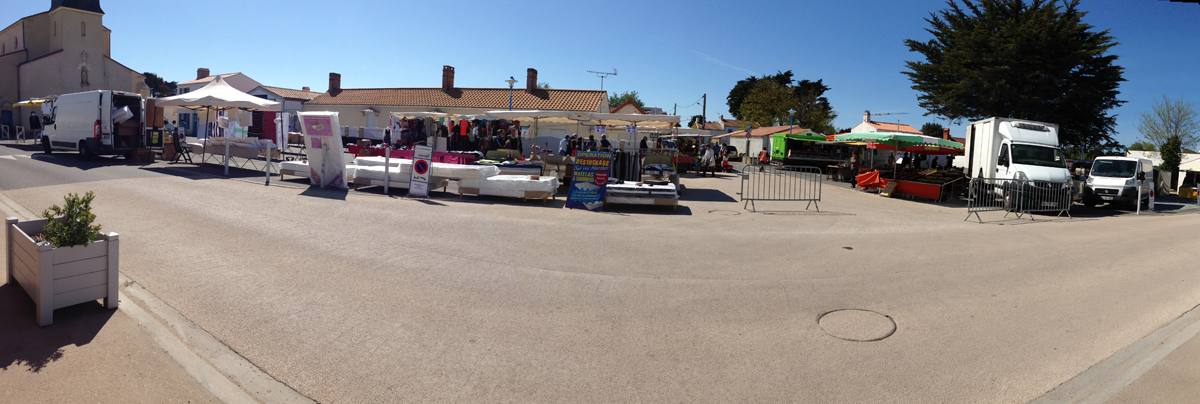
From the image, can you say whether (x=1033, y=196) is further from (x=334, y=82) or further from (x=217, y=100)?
(x=334, y=82)

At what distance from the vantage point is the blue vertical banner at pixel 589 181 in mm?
13344

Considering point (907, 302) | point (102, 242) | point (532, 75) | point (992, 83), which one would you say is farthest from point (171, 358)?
point (532, 75)

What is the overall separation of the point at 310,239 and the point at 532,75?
37.5 meters

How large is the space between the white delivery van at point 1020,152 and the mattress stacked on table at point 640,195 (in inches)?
420

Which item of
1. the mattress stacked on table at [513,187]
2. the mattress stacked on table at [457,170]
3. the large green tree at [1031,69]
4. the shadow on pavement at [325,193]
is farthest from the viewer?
the large green tree at [1031,69]

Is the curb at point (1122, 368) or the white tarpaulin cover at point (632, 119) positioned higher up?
the white tarpaulin cover at point (632, 119)

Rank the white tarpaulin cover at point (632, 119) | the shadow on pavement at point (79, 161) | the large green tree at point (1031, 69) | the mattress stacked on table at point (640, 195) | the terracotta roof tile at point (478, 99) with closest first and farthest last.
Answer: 1. the mattress stacked on table at point (640, 195)
2. the white tarpaulin cover at point (632, 119)
3. the shadow on pavement at point (79, 161)
4. the large green tree at point (1031, 69)
5. the terracotta roof tile at point (478, 99)

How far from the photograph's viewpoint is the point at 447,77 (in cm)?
4547

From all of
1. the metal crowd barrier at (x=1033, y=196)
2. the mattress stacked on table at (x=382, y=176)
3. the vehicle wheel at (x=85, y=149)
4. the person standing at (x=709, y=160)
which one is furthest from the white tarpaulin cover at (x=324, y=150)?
the person standing at (x=709, y=160)

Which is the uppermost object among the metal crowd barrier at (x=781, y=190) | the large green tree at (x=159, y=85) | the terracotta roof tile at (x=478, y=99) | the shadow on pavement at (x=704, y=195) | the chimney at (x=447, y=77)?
the large green tree at (x=159, y=85)

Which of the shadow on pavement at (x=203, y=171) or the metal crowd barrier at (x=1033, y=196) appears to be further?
the shadow on pavement at (x=203, y=171)

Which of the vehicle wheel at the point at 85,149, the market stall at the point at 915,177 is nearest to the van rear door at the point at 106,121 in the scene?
the vehicle wheel at the point at 85,149

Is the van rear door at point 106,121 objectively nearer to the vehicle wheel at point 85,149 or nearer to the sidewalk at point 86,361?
the vehicle wheel at point 85,149

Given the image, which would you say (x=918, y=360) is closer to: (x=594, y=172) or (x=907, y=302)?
(x=907, y=302)
